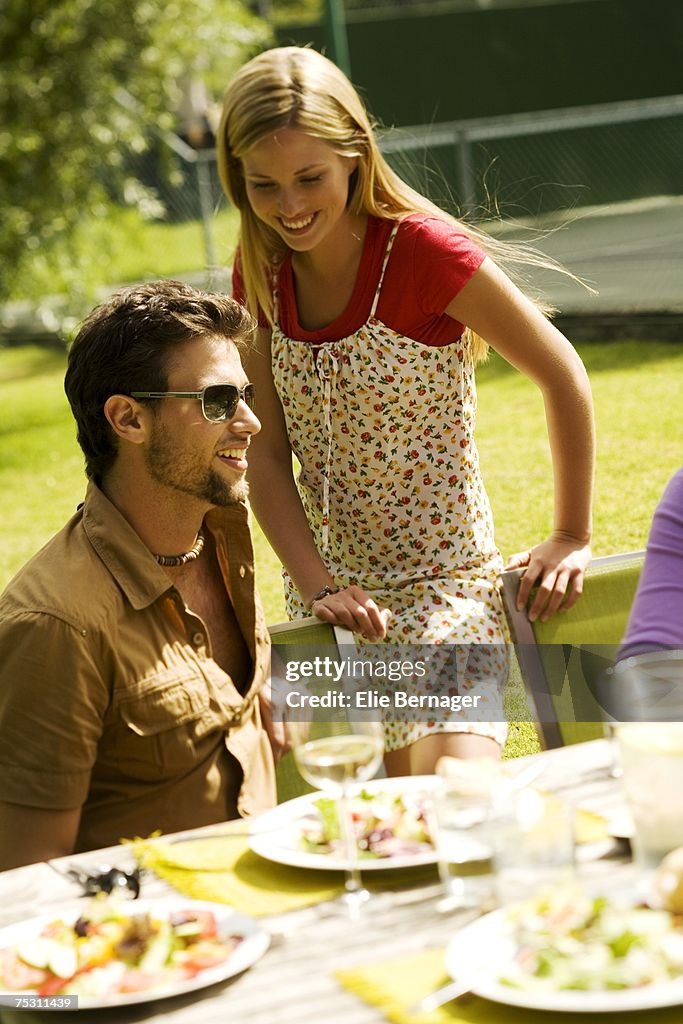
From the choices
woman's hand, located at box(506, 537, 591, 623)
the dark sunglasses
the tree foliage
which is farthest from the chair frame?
the tree foliage

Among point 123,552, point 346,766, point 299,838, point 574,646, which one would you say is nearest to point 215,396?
point 123,552

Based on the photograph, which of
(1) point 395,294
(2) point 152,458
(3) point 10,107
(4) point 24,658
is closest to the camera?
(4) point 24,658

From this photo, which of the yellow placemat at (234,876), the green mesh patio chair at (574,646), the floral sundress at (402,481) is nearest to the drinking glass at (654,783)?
the yellow placemat at (234,876)

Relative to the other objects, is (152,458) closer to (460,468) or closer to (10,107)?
(460,468)

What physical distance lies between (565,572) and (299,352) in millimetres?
819

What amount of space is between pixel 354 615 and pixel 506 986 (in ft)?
5.07

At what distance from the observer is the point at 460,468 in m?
3.53

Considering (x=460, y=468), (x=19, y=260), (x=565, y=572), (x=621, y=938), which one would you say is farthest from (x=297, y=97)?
(x=19, y=260)

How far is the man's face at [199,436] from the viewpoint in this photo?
9.49ft

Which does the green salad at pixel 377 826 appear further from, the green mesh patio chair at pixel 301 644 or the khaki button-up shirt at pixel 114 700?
the green mesh patio chair at pixel 301 644

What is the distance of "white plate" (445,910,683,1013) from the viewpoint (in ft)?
5.11

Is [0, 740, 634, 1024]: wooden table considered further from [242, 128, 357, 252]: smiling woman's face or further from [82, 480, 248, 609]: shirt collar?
[242, 128, 357, 252]: smiling woman's face

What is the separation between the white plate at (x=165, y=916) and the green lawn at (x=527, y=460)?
6.63 feet

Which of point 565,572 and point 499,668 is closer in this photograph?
point 565,572
